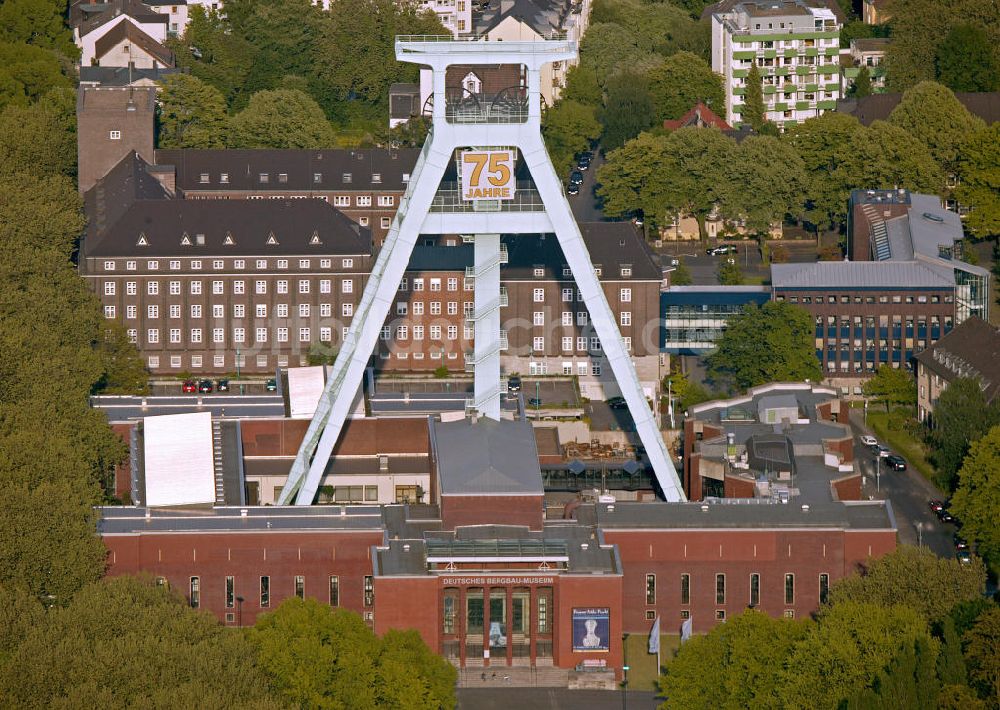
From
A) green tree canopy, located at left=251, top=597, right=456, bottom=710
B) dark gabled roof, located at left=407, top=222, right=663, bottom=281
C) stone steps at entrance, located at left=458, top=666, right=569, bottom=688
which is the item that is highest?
dark gabled roof, located at left=407, top=222, right=663, bottom=281

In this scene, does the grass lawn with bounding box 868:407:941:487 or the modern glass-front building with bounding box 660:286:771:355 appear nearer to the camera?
the grass lawn with bounding box 868:407:941:487

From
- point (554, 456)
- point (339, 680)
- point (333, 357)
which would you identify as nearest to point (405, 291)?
point (333, 357)

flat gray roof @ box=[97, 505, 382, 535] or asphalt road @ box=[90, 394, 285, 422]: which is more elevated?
asphalt road @ box=[90, 394, 285, 422]

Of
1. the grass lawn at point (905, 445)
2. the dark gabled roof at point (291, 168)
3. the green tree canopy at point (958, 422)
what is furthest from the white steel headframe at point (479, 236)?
the dark gabled roof at point (291, 168)

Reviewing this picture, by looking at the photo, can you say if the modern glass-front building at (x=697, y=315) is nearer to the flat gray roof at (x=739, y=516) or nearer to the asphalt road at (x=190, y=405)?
the asphalt road at (x=190, y=405)

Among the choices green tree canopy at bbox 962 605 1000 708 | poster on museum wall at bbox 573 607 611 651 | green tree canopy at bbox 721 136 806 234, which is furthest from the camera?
green tree canopy at bbox 721 136 806 234

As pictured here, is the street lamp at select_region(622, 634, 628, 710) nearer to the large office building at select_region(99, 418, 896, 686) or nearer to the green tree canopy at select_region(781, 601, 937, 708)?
the large office building at select_region(99, 418, 896, 686)

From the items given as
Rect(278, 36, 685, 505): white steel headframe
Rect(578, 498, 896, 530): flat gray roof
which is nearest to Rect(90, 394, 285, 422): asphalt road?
Rect(278, 36, 685, 505): white steel headframe
